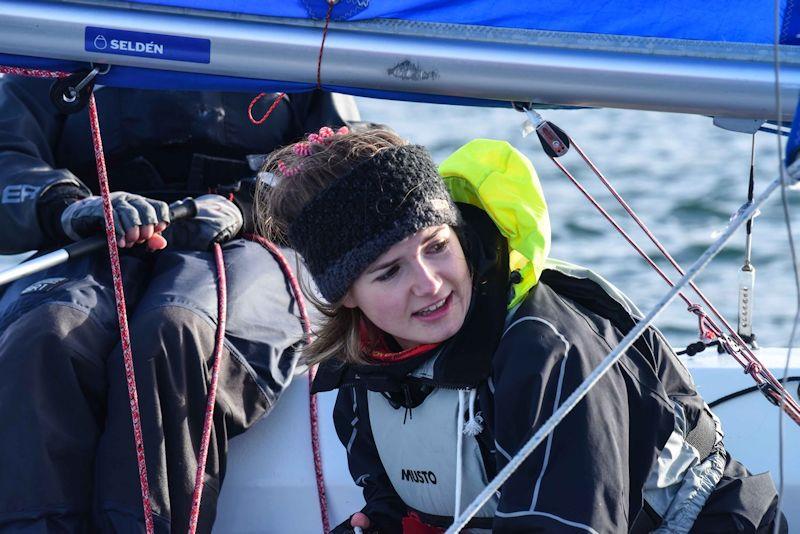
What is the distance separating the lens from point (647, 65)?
1579 millimetres

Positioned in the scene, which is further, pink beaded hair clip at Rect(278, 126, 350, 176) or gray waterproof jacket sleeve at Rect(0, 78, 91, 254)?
gray waterproof jacket sleeve at Rect(0, 78, 91, 254)

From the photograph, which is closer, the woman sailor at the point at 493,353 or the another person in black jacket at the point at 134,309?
the woman sailor at the point at 493,353

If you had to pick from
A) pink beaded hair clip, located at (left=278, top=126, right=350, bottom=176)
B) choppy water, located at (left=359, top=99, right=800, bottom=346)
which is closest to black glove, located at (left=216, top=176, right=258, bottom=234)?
pink beaded hair clip, located at (left=278, top=126, right=350, bottom=176)

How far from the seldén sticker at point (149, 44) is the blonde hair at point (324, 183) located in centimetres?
20

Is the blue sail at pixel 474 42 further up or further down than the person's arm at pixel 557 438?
further up

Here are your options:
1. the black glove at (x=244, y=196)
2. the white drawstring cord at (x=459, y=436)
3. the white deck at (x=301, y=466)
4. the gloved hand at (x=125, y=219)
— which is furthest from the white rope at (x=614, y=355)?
the black glove at (x=244, y=196)

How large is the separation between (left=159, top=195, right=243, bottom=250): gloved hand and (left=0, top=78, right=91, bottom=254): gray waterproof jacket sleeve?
0.23m

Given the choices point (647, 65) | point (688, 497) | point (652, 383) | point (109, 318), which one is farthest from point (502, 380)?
point (109, 318)

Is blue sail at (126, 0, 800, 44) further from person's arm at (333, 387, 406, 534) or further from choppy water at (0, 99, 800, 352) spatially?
choppy water at (0, 99, 800, 352)

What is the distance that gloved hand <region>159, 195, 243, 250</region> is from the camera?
229 centimetres

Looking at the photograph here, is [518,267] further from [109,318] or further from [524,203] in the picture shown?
[109,318]

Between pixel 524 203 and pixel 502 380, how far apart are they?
0.87 feet

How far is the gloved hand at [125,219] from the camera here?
216 cm

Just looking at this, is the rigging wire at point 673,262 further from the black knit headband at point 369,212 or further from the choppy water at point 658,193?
the choppy water at point 658,193
